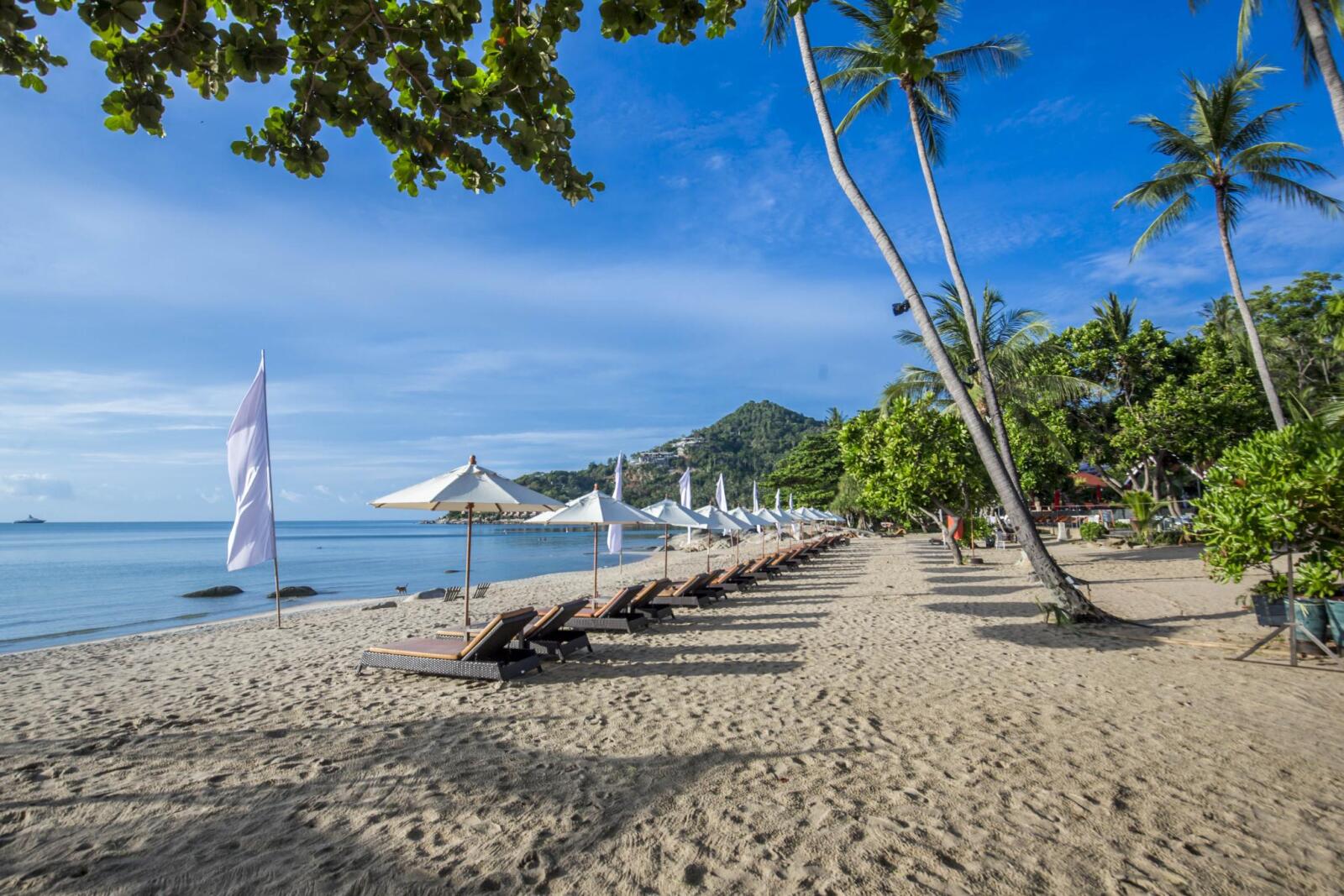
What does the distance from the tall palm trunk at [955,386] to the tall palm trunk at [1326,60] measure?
502 cm

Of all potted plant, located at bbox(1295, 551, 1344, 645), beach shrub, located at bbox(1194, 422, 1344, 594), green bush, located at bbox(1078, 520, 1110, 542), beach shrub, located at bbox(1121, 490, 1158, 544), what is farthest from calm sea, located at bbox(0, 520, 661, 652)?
beach shrub, located at bbox(1121, 490, 1158, 544)

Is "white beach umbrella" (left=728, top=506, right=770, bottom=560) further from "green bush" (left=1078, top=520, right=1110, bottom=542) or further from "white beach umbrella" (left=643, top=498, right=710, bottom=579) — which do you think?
"green bush" (left=1078, top=520, right=1110, bottom=542)

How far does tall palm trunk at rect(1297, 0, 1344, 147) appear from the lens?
24.1 ft

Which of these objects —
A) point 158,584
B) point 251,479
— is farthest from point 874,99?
point 158,584

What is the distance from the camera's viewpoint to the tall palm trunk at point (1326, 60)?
289 inches

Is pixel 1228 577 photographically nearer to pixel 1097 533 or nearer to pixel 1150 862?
pixel 1150 862

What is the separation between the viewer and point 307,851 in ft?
9.20

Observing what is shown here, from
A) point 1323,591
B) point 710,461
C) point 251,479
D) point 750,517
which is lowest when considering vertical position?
point 1323,591

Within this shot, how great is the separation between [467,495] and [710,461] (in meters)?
125

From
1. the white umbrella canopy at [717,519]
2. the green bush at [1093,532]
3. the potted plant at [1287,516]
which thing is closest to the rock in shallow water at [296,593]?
the white umbrella canopy at [717,519]

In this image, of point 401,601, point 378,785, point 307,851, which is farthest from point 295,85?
point 401,601

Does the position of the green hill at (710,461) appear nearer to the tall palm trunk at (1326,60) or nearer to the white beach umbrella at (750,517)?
the white beach umbrella at (750,517)

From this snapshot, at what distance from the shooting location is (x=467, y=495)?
670 centimetres

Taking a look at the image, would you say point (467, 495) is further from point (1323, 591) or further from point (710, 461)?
point (710, 461)
